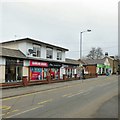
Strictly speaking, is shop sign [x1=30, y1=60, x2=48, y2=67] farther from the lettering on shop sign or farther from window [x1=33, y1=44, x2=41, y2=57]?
window [x1=33, y1=44, x2=41, y2=57]

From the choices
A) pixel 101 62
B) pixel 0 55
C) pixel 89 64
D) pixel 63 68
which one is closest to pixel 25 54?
pixel 0 55

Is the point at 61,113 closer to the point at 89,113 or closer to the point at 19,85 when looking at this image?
the point at 89,113

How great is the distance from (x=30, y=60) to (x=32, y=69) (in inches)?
62.5

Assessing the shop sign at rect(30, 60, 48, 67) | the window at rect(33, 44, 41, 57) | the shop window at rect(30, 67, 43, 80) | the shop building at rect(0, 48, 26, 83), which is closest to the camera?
the shop building at rect(0, 48, 26, 83)

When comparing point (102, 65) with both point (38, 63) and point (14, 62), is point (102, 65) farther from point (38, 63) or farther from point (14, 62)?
point (14, 62)

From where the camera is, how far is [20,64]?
120 ft

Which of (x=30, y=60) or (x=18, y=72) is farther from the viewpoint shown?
(x=30, y=60)

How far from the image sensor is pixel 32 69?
131 feet

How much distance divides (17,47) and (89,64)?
4624cm

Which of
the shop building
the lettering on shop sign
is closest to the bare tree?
the lettering on shop sign

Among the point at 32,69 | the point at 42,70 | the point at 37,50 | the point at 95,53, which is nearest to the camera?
the point at 32,69

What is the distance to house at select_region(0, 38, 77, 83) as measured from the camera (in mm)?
34406

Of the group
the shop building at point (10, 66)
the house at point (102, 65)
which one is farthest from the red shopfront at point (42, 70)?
the house at point (102, 65)

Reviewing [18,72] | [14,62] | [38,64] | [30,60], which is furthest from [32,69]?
[14,62]
